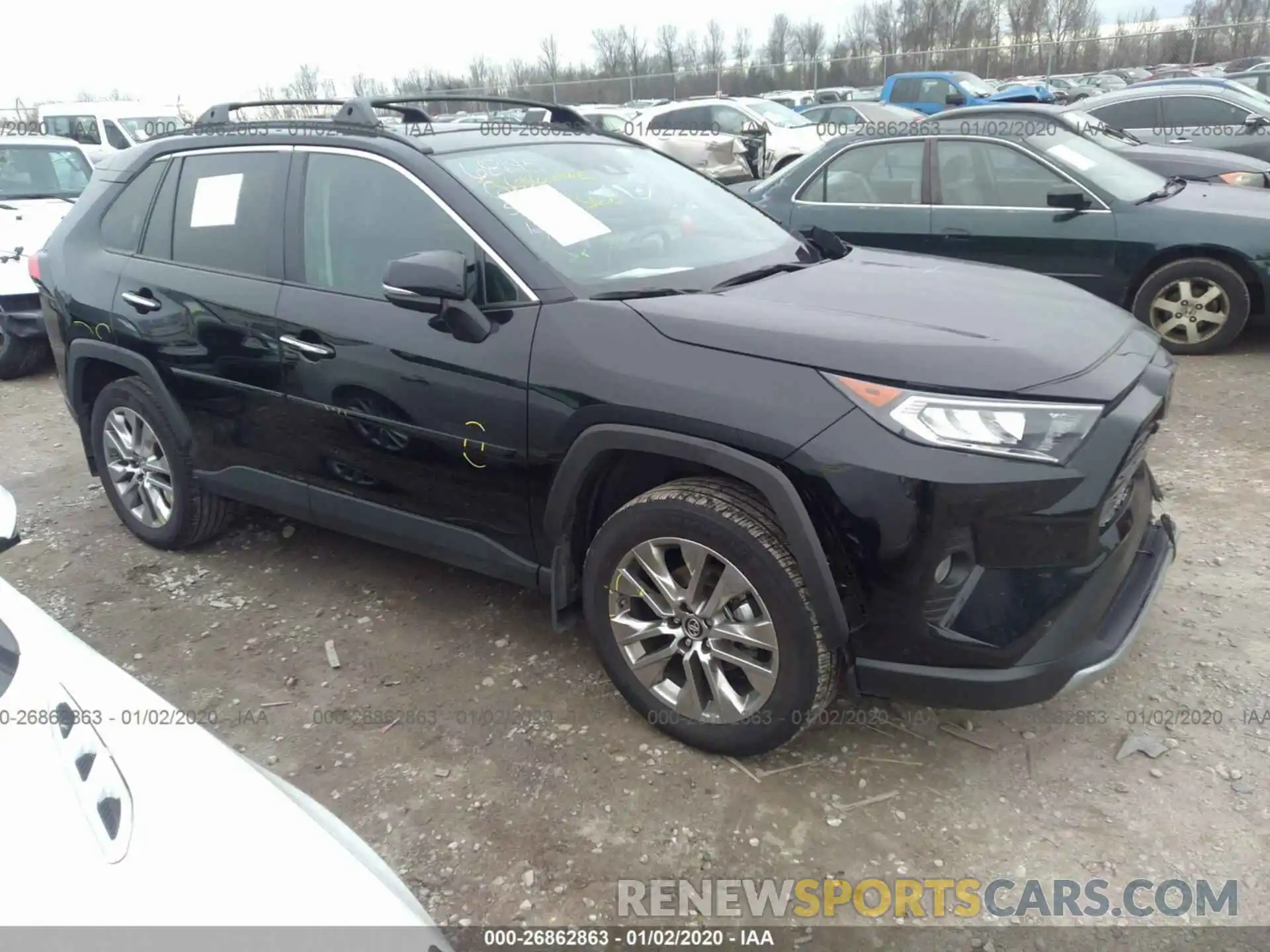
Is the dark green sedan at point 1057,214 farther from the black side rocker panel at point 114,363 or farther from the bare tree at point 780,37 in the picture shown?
the bare tree at point 780,37

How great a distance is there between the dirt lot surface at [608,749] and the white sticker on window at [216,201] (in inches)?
58.1

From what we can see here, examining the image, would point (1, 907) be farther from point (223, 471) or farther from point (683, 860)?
point (223, 471)

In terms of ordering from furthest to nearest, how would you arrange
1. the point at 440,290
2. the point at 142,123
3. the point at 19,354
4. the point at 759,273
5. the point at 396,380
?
1. the point at 142,123
2. the point at 19,354
3. the point at 759,273
4. the point at 396,380
5. the point at 440,290

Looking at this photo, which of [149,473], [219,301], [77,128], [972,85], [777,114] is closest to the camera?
[219,301]

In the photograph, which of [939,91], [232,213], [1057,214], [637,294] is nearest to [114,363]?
[232,213]

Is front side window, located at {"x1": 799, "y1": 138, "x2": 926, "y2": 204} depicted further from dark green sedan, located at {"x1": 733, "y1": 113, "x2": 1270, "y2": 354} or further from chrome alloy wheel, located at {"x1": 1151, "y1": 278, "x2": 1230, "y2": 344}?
chrome alloy wheel, located at {"x1": 1151, "y1": 278, "x2": 1230, "y2": 344}

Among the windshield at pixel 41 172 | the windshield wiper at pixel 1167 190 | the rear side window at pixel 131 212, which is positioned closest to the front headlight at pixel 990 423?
the rear side window at pixel 131 212

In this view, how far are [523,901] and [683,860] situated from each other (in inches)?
16.7

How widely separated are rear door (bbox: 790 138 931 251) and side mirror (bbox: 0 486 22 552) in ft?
18.3

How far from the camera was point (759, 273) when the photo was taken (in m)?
3.16

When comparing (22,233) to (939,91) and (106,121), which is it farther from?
(939,91)

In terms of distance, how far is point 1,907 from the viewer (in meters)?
1.21

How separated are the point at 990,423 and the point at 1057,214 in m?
4.58

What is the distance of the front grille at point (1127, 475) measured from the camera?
237cm
